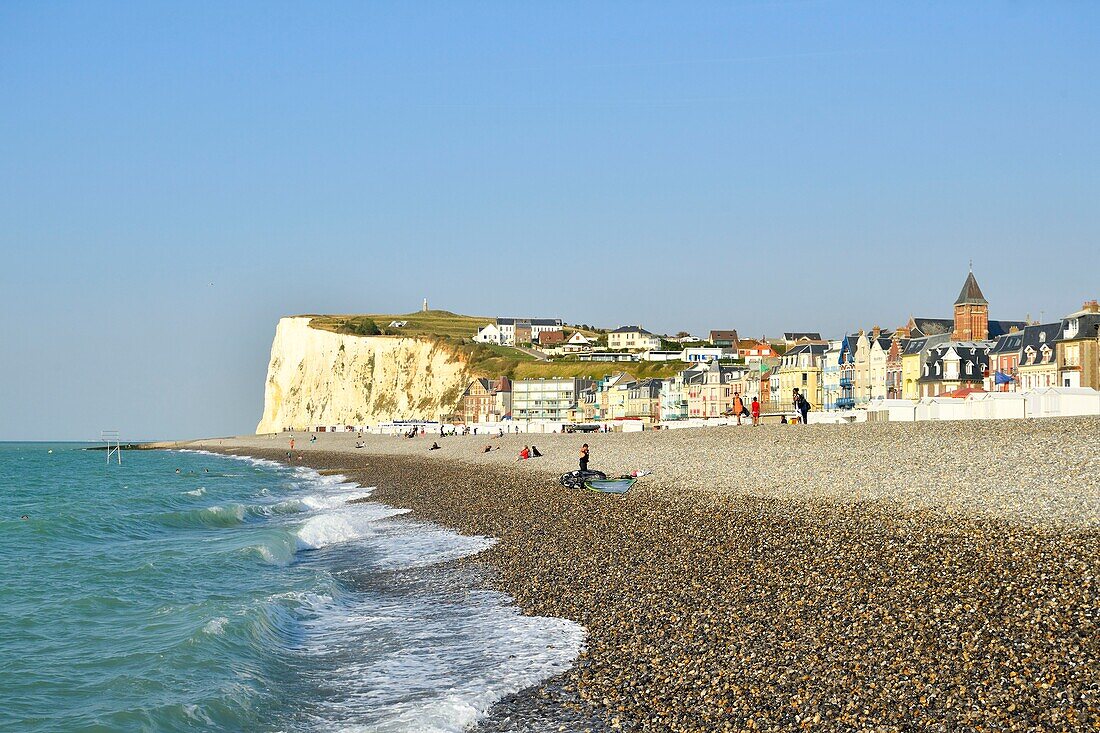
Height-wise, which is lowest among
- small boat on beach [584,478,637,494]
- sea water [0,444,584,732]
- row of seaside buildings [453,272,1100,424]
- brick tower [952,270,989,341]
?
sea water [0,444,584,732]

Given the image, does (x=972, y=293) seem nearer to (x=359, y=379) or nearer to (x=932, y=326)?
(x=932, y=326)

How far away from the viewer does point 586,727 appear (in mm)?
9992

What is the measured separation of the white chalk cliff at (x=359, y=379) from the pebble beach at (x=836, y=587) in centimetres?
11317

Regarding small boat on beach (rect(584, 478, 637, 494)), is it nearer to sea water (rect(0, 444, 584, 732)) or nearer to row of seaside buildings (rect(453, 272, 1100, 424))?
sea water (rect(0, 444, 584, 732))

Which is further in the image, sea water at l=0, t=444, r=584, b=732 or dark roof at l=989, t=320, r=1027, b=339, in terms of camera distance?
dark roof at l=989, t=320, r=1027, b=339

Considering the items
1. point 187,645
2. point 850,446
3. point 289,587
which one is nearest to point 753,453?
point 850,446

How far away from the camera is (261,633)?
16.5 m

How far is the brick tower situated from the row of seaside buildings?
8cm

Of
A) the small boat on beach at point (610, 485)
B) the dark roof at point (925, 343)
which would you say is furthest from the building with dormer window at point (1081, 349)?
the small boat on beach at point (610, 485)

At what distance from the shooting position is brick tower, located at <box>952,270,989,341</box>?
7300 centimetres

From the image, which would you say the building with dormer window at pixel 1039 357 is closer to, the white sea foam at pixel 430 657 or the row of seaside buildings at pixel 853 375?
the row of seaside buildings at pixel 853 375

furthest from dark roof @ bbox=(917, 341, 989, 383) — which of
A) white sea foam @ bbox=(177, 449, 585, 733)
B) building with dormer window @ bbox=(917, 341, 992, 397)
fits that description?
white sea foam @ bbox=(177, 449, 585, 733)

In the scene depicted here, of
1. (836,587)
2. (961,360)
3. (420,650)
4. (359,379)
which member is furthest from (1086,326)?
(359,379)

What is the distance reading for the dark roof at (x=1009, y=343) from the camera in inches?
2498
